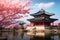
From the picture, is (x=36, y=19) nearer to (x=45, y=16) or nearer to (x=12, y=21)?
(x=45, y=16)

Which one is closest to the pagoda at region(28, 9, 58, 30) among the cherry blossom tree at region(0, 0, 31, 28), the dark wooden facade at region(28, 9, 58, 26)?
the dark wooden facade at region(28, 9, 58, 26)

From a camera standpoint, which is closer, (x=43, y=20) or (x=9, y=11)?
(x=9, y=11)

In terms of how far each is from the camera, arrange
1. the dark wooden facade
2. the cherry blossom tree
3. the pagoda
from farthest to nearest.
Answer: the dark wooden facade
the pagoda
the cherry blossom tree

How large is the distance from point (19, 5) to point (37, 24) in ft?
17.7

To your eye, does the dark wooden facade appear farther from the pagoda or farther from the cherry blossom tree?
the cherry blossom tree

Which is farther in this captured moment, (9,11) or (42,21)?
(42,21)

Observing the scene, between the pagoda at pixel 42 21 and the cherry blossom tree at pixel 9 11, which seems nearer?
the cherry blossom tree at pixel 9 11

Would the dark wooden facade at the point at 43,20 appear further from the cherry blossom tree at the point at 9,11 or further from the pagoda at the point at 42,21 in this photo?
the cherry blossom tree at the point at 9,11

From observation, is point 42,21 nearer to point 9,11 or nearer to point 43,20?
point 43,20

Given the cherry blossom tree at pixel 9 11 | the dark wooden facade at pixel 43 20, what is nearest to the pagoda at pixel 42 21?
the dark wooden facade at pixel 43 20

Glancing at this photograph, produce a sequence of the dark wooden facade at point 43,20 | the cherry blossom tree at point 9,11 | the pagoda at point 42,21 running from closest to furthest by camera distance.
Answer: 1. the cherry blossom tree at point 9,11
2. the pagoda at point 42,21
3. the dark wooden facade at point 43,20

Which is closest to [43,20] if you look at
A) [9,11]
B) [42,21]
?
[42,21]

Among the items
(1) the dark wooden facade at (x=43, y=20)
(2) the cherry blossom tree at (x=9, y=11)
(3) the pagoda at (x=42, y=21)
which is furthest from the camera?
(1) the dark wooden facade at (x=43, y=20)

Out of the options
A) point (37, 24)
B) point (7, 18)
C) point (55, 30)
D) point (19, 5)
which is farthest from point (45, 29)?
point (7, 18)
